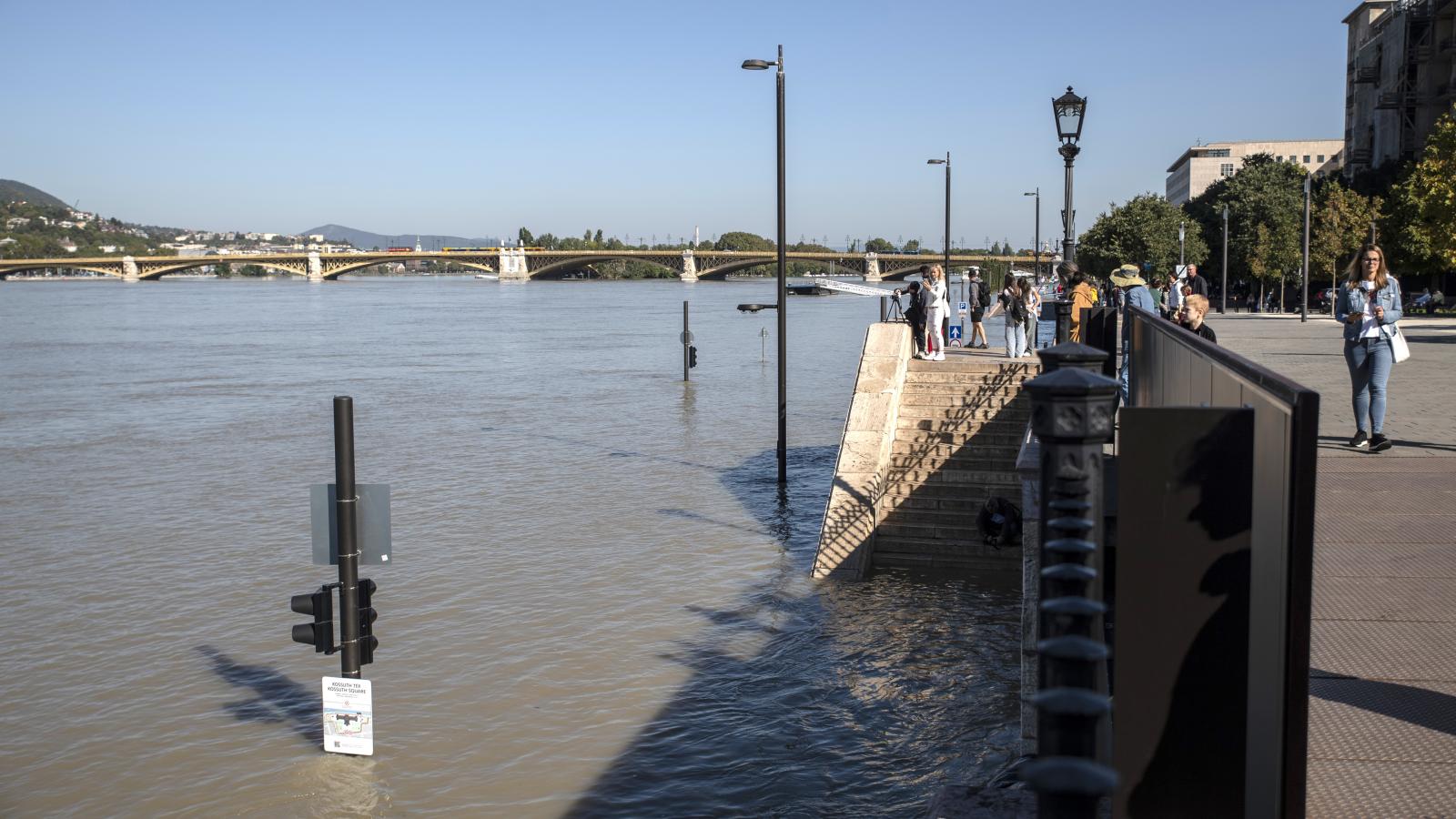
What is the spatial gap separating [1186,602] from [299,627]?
5686mm

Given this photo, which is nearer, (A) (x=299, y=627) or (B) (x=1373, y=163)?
(A) (x=299, y=627)

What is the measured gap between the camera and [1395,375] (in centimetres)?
1856

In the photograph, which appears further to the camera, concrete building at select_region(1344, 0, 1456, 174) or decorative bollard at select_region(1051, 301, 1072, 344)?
concrete building at select_region(1344, 0, 1456, 174)

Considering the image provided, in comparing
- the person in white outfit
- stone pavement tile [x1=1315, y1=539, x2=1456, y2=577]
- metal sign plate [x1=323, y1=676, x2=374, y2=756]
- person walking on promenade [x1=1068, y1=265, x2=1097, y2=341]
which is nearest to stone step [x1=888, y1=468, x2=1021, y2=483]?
person walking on promenade [x1=1068, y1=265, x2=1097, y2=341]

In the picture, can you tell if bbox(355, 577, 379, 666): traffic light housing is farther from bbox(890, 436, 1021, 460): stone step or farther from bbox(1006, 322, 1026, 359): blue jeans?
bbox(1006, 322, 1026, 359): blue jeans

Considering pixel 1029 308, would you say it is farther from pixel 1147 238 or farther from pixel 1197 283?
pixel 1147 238

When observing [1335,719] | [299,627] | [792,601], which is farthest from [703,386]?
[1335,719]

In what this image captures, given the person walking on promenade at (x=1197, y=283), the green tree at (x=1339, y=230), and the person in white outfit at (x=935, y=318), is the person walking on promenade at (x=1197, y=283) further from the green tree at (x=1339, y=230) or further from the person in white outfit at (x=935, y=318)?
the green tree at (x=1339, y=230)

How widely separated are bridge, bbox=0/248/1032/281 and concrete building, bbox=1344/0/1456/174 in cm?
2667

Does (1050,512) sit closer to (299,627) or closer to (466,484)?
(299,627)

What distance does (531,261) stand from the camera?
540ft

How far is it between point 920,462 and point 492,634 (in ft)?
22.2

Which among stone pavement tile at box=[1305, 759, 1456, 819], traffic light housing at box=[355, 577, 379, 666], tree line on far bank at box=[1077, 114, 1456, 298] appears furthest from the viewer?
tree line on far bank at box=[1077, 114, 1456, 298]

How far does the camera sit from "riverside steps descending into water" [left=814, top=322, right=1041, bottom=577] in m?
15.0
